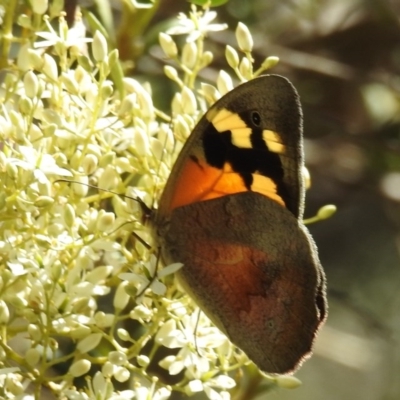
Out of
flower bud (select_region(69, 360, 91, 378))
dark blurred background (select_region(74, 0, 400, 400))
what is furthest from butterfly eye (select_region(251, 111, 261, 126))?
dark blurred background (select_region(74, 0, 400, 400))

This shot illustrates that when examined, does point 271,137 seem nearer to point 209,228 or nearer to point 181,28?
point 209,228

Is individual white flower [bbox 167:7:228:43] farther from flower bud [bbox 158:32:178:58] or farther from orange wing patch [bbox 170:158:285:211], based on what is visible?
orange wing patch [bbox 170:158:285:211]

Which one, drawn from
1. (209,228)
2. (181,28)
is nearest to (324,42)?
(181,28)

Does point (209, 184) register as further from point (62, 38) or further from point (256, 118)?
point (62, 38)

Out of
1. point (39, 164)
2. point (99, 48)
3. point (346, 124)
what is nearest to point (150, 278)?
point (39, 164)

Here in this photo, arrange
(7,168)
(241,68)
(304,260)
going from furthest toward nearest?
(241,68), (304,260), (7,168)

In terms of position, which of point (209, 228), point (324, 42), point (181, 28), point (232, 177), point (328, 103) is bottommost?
point (328, 103)

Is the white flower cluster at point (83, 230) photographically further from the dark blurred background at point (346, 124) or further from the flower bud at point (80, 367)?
the dark blurred background at point (346, 124)
